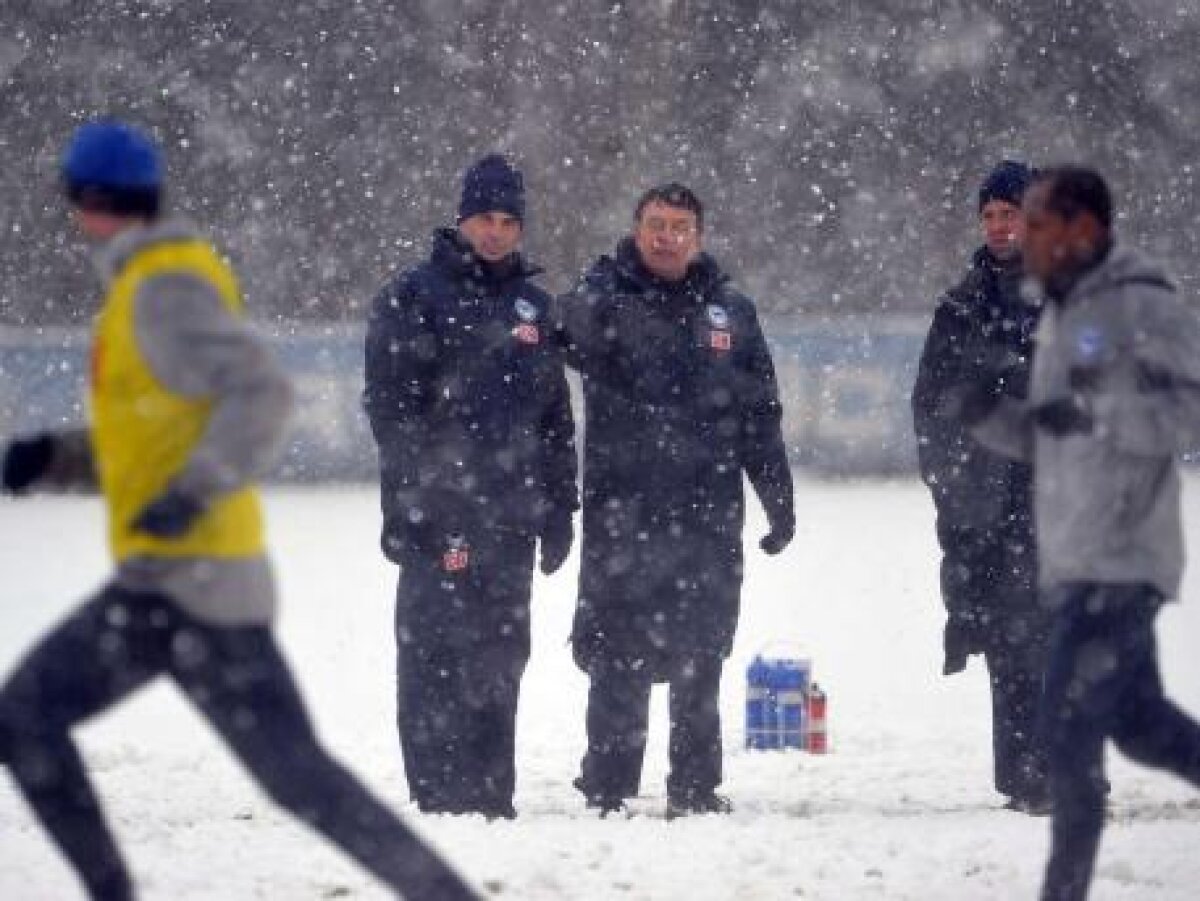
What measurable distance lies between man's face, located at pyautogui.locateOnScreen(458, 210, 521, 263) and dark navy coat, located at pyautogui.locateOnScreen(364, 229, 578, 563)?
0.03 meters

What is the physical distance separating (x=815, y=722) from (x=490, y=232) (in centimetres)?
256

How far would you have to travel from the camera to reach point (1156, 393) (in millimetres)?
3697

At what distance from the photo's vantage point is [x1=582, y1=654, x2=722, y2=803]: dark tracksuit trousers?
5.81 meters

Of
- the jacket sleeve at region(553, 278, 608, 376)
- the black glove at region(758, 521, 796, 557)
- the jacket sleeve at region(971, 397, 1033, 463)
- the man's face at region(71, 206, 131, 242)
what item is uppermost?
the man's face at region(71, 206, 131, 242)

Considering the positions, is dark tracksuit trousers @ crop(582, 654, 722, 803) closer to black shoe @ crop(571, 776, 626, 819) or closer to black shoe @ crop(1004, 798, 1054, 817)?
black shoe @ crop(571, 776, 626, 819)

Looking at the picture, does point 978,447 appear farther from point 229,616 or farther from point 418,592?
point 229,616

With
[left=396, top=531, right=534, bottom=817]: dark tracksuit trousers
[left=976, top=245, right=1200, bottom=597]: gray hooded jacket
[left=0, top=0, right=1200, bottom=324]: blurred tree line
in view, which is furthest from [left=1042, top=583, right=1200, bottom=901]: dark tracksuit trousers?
[left=0, top=0, right=1200, bottom=324]: blurred tree line

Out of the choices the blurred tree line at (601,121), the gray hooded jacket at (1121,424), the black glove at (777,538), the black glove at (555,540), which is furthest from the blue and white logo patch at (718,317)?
the blurred tree line at (601,121)

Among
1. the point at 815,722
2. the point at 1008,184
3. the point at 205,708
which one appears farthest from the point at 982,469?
the point at 205,708

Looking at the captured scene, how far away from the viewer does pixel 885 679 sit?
8.86 m

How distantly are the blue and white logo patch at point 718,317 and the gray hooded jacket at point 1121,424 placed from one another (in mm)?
1975

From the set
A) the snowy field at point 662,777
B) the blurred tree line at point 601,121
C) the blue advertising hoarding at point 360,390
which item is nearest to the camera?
the snowy field at point 662,777

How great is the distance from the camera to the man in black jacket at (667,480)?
18.8ft

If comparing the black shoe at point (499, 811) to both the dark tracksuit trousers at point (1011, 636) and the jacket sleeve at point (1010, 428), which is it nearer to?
the dark tracksuit trousers at point (1011, 636)
